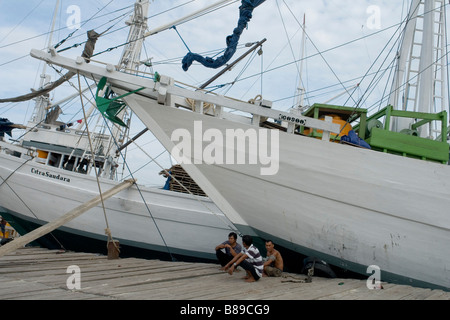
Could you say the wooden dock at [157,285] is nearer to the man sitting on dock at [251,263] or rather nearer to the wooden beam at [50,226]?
the man sitting on dock at [251,263]

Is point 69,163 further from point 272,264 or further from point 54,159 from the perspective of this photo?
point 272,264

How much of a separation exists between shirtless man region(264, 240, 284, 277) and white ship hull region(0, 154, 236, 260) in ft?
8.89

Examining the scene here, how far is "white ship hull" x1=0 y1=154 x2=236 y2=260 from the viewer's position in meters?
9.32

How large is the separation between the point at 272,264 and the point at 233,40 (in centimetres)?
430

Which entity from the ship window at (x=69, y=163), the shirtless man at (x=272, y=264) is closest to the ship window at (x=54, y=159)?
the ship window at (x=69, y=163)

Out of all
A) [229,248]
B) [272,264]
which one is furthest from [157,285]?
[272,264]

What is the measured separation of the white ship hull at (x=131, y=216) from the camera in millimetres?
9320

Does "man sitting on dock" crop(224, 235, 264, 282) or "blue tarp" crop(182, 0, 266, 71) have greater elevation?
"blue tarp" crop(182, 0, 266, 71)

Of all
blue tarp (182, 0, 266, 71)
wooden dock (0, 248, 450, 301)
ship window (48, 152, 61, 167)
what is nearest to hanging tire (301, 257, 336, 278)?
wooden dock (0, 248, 450, 301)

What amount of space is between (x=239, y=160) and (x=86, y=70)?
10.0 ft

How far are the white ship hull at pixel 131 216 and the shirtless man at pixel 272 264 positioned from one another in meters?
2.71

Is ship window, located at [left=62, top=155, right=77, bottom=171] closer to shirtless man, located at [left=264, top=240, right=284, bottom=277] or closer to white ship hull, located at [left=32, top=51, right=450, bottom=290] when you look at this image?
white ship hull, located at [left=32, top=51, right=450, bottom=290]
